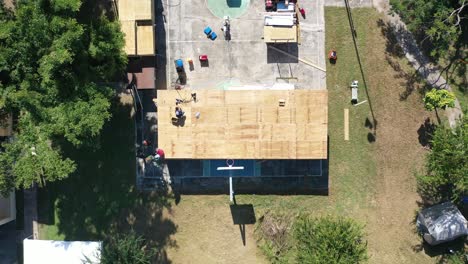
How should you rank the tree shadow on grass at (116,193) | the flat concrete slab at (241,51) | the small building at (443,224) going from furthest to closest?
the tree shadow on grass at (116,193) → the flat concrete slab at (241,51) → the small building at (443,224)

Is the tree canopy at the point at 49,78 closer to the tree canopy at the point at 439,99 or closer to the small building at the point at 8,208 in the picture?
the small building at the point at 8,208

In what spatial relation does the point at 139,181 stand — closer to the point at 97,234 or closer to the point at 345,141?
the point at 97,234

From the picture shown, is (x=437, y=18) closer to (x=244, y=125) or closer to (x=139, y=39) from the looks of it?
(x=244, y=125)

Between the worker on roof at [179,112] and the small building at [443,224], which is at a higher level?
the worker on roof at [179,112]

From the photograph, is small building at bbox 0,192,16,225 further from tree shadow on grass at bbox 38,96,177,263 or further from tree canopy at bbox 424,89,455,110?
tree canopy at bbox 424,89,455,110

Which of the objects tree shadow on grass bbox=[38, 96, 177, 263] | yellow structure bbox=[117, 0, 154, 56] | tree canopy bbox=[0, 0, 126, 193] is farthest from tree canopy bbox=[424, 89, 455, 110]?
tree canopy bbox=[0, 0, 126, 193]

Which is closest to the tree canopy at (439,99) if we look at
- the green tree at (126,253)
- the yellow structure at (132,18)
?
the yellow structure at (132,18)
